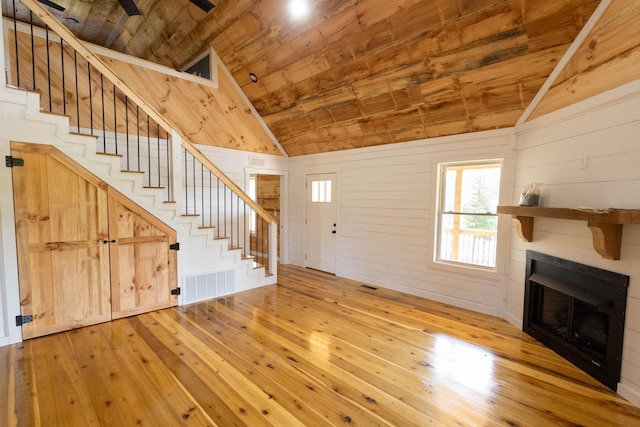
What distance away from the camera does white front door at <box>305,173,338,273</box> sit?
19.1ft

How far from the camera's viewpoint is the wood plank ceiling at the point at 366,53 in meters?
2.85

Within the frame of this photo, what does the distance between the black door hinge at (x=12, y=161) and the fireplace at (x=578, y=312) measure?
5.51m

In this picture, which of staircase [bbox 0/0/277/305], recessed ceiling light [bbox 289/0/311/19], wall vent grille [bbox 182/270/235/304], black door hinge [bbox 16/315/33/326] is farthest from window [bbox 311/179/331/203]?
black door hinge [bbox 16/315/33/326]

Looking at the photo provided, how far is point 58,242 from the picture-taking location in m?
3.15

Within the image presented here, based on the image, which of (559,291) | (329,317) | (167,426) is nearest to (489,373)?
(559,291)

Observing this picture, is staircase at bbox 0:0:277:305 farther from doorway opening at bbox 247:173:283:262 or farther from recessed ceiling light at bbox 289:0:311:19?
recessed ceiling light at bbox 289:0:311:19

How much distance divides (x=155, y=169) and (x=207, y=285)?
2.07 m

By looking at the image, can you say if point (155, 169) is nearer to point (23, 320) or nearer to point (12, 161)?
point (12, 161)

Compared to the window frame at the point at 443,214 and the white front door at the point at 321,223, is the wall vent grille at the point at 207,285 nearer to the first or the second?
the white front door at the point at 321,223

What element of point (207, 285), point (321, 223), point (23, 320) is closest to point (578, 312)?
point (321, 223)

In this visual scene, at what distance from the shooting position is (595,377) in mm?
2498

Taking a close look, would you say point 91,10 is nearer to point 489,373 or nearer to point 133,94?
point 133,94

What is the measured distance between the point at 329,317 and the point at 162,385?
1.97m

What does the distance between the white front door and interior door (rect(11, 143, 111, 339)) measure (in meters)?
3.63
